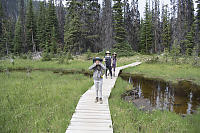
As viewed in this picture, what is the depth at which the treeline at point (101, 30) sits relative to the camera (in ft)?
98.3

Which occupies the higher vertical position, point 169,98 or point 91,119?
point 91,119

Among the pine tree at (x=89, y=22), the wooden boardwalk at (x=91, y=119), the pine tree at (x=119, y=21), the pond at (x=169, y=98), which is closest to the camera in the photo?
the wooden boardwalk at (x=91, y=119)

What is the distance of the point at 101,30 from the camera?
137 ft

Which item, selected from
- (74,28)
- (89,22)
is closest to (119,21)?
(89,22)

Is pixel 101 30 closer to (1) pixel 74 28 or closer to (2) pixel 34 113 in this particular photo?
(1) pixel 74 28

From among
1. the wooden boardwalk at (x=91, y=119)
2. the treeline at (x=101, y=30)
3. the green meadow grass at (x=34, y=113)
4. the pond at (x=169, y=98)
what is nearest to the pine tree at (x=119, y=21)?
the treeline at (x=101, y=30)

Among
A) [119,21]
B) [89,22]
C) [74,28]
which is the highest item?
[89,22]

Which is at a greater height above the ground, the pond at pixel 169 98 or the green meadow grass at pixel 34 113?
the green meadow grass at pixel 34 113

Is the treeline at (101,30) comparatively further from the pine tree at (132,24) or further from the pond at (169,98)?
the pond at (169,98)

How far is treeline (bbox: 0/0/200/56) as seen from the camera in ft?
98.3

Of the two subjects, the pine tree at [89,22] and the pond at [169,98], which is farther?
the pine tree at [89,22]

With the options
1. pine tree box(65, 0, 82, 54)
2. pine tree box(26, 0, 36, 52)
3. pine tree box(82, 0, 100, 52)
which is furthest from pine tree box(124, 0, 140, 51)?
pine tree box(26, 0, 36, 52)

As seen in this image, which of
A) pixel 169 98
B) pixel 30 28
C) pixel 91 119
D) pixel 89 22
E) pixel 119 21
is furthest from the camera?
pixel 30 28

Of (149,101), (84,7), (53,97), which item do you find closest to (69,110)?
(53,97)
